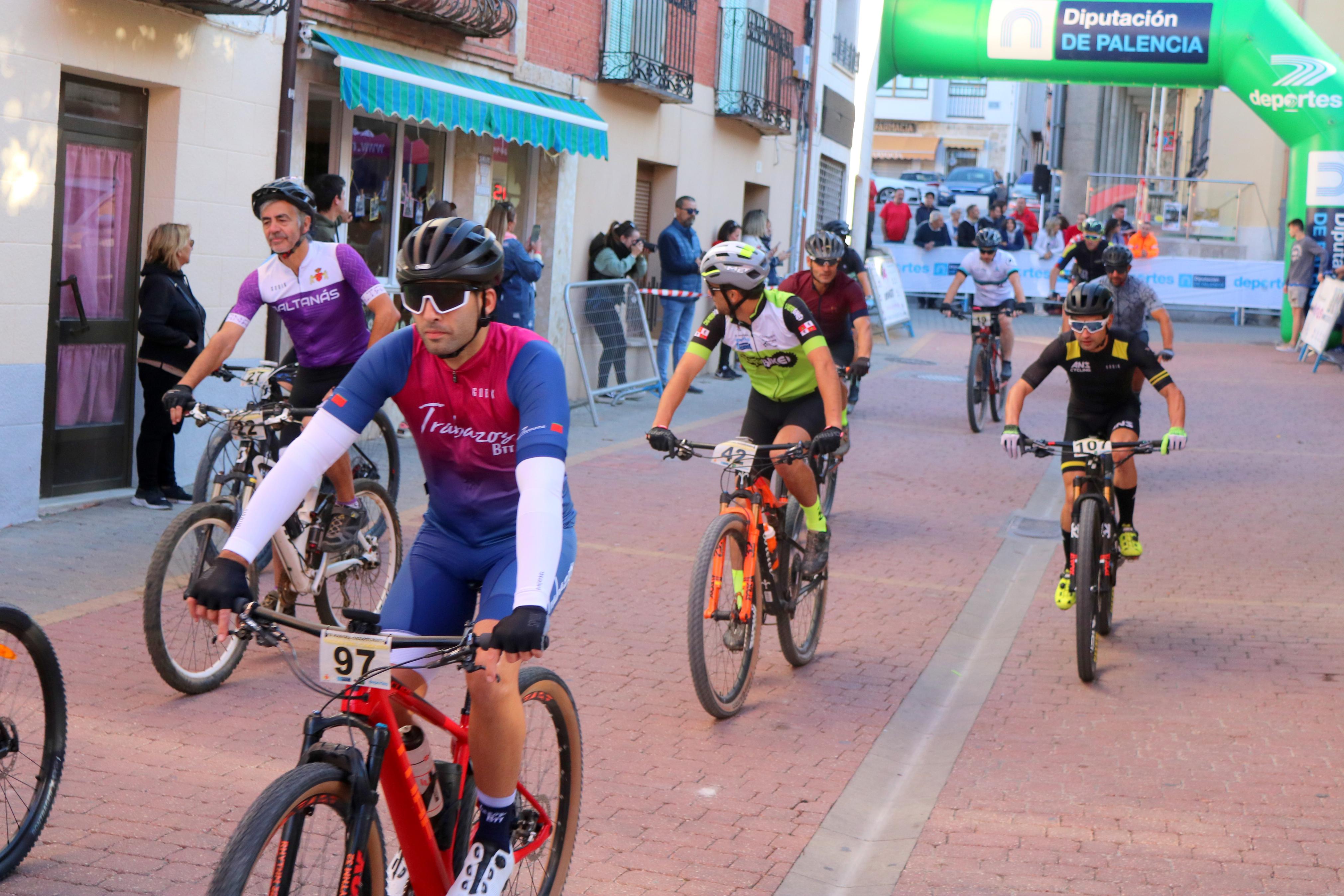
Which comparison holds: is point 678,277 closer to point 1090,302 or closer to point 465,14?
point 465,14

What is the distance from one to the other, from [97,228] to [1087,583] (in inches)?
253

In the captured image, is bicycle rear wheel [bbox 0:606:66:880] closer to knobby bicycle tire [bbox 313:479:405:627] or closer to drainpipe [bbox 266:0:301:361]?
knobby bicycle tire [bbox 313:479:405:627]

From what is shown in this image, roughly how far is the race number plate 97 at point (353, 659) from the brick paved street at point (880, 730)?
4.80ft

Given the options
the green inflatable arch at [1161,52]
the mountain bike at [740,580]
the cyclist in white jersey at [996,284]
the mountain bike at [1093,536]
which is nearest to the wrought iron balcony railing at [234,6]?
the mountain bike at [740,580]

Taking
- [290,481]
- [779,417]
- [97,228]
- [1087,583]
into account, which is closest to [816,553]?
[779,417]

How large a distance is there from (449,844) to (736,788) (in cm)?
194

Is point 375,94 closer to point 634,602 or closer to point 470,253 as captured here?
point 634,602

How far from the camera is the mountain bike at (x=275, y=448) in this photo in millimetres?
6789

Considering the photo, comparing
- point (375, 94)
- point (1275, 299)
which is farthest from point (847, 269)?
point (1275, 299)

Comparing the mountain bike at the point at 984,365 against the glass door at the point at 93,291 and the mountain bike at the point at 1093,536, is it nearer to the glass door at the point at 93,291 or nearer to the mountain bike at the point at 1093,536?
the mountain bike at the point at 1093,536

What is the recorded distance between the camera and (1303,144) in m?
24.7

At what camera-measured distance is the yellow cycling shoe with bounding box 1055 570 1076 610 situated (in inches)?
286

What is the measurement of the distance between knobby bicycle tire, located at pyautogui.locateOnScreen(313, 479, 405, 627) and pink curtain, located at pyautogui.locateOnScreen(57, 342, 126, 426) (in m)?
3.25

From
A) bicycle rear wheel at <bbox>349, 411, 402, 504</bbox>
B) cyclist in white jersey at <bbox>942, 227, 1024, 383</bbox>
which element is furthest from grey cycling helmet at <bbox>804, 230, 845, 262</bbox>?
cyclist in white jersey at <bbox>942, 227, 1024, 383</bbox>
